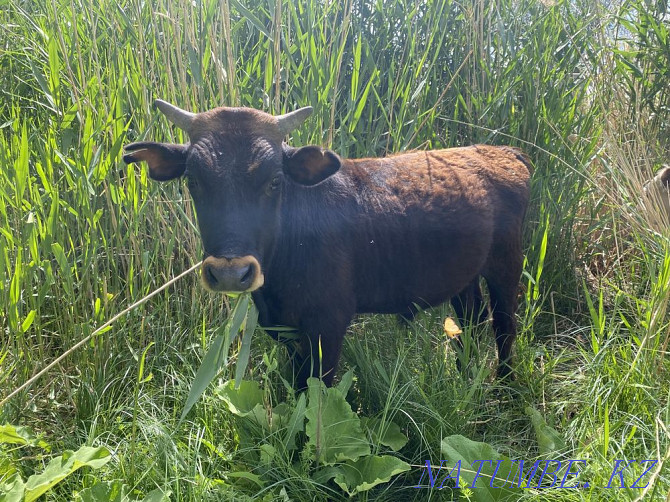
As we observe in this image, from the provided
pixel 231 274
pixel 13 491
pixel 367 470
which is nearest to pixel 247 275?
pixel 231 274

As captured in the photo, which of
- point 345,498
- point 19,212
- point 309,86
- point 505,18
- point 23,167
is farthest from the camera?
point 505,18

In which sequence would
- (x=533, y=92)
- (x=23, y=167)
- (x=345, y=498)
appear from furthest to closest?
(x=533, y=92)
(x=23, y=167)
(x=345, y=498)

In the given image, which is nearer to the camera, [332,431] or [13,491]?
[13,491]

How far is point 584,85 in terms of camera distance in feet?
15.0

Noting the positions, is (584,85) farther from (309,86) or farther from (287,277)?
(287,277)

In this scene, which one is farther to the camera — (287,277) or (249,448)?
(287,277)

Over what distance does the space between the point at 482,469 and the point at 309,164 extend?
1.49 meters

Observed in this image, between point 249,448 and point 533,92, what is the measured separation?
303 cm

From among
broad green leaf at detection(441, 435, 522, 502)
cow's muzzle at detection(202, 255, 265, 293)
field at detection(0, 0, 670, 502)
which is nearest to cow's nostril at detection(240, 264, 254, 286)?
cow's muzzle at detection(202, 255, 265, 293)

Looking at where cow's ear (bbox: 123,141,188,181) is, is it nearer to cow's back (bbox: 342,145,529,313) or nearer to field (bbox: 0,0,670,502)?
field (bbox: 0,0,670,502)

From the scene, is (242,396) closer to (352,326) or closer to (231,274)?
(231,274)

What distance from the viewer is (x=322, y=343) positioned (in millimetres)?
3113

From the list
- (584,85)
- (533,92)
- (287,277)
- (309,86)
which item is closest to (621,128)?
(584,85)

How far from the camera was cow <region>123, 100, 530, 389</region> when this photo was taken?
2715mm
